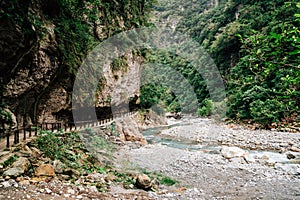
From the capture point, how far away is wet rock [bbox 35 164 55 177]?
16.0 feet

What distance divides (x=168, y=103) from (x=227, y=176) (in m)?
32.3

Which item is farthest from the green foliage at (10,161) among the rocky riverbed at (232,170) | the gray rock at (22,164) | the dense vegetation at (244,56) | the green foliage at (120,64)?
the green foliage at (120,64)

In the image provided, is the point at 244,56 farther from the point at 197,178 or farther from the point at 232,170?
the point at 197,178

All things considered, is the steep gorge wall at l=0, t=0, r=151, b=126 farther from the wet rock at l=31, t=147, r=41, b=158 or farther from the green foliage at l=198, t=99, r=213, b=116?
the green foliage at l=198, t=99, r=213, b=116

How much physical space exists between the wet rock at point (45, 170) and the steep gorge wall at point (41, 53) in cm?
333

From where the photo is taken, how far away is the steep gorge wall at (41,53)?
6.12 meters

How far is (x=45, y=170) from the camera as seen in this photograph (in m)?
4.99

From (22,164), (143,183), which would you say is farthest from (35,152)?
(143,183)

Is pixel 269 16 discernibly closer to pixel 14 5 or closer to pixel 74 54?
pixel 74 54

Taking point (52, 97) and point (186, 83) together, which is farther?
point (186, 83)

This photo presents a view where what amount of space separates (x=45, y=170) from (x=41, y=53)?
4720 millimetres

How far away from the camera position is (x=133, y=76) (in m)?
20.0

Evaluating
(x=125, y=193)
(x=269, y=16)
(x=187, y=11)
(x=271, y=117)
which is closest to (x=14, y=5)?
(x=125, y=193)

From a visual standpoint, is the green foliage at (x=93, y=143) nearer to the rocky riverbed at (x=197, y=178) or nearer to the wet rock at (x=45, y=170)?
the rocky riverbed at (x=197, y=178)
